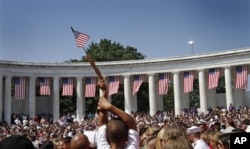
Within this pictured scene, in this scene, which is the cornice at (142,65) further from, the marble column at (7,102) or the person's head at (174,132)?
the person's head at (174,132)

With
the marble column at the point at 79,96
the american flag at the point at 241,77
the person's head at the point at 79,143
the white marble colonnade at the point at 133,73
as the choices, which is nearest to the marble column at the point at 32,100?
the white marble colonnade at the point at 133,73

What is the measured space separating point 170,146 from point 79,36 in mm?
22598

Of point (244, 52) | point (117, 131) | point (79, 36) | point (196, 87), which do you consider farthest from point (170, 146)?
point (196, 87)

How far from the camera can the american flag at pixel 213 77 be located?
74188mm

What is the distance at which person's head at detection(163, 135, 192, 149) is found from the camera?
255 inches

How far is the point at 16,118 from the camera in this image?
251 ft

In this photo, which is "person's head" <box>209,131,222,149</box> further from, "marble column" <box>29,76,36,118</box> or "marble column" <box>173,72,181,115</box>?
"marble column" <box>29,76,36,118</box>

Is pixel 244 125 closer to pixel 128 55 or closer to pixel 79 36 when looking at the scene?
pixel 79 36

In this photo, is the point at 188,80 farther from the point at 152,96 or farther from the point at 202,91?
the point at 152,96

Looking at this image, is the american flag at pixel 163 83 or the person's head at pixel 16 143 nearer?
the person's head at pixel 16 143

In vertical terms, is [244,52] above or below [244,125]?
above

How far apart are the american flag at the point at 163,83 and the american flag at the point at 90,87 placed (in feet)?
43.9

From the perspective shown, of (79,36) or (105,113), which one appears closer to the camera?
(105,113)

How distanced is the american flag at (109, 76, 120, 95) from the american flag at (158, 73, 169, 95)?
8575 millimetres
